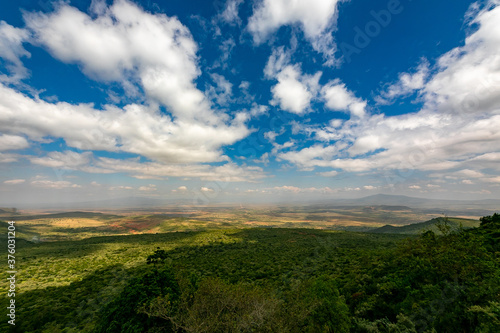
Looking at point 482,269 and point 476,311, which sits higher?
point 482,269

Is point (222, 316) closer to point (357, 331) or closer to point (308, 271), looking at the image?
point (357, 331)

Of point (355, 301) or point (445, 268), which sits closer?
point (445, 268)

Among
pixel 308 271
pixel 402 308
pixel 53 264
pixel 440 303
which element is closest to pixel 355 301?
pixel 402 308

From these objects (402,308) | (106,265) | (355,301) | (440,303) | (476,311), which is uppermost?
(476,311)

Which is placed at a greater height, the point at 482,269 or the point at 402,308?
the point at 482,269

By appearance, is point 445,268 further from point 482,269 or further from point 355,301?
point 355,301

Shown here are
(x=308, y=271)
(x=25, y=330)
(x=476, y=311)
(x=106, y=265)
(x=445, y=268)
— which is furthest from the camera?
(x=106, y=265)

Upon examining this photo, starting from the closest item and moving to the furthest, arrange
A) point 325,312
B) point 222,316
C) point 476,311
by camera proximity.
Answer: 1. point 476,311
2. point 222,316
3. point 325,312

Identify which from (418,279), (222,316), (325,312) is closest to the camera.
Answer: (222,316)

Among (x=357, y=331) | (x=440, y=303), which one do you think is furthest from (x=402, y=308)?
(x=357, y=331)
